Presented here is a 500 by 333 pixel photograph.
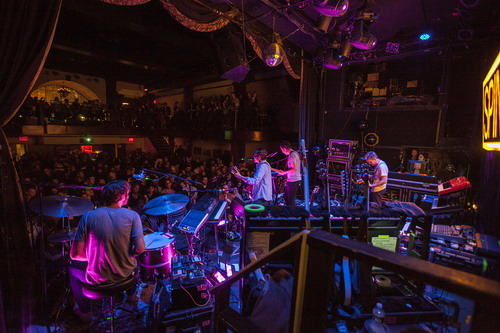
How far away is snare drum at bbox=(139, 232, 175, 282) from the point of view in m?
3.12

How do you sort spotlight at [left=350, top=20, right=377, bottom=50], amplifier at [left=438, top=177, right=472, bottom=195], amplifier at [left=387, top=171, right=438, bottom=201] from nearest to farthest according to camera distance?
amplifier at [left=438, top=177, right=472, bottom=195] < spotlight at [left=350, top=20, right=377, bottom=50] < amplifier at [left=387, top=171, right=438, bottom=201]

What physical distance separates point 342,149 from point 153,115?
31.7 ft

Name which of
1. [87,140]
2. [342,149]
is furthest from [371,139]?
[87,140]

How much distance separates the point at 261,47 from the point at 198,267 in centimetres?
452

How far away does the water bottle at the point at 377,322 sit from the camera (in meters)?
1.74

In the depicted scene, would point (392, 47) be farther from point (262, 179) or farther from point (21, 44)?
point (21, 44)

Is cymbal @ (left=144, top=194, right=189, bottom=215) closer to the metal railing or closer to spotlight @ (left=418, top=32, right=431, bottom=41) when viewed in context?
the metal railing

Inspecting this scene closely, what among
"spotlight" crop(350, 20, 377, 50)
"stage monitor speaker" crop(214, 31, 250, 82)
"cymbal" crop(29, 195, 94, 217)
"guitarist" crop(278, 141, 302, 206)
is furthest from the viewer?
"guitarist" crop(278, 141, 302, 206)

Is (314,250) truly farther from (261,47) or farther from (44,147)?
(44,147)

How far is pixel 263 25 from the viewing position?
568 centimetres

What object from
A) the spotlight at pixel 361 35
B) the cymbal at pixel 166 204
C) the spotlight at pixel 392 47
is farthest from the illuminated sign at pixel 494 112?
the spotlight at pixel 392 47

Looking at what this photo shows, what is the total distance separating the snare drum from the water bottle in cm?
240

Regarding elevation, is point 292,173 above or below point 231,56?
below

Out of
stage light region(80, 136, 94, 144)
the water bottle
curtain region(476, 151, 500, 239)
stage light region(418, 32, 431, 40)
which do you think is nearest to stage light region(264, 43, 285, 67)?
curtain region(476, 151, 500, 239)
